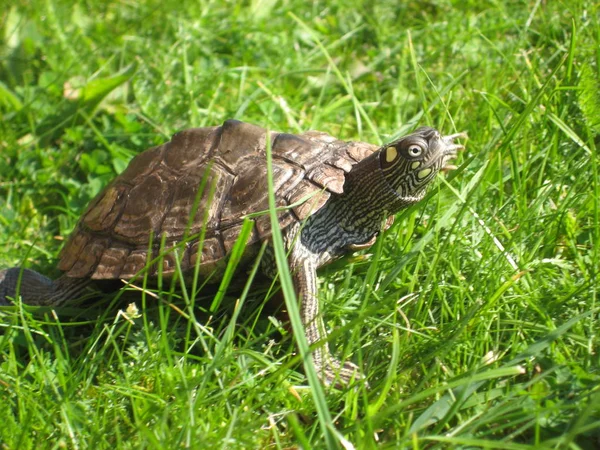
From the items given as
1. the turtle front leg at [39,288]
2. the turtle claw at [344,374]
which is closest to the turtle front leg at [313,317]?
the turtle claw at [344,374]

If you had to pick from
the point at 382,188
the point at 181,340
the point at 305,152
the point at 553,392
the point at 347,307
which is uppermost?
the point at 305,152

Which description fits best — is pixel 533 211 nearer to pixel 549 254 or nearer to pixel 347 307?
pixel 549 254

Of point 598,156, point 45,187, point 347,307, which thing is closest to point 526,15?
point 598,156

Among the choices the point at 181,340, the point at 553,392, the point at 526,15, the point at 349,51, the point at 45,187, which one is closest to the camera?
the point at 553,392

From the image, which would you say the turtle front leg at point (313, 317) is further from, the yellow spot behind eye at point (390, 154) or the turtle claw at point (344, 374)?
the yellow spot behind eye at point (390, 154)

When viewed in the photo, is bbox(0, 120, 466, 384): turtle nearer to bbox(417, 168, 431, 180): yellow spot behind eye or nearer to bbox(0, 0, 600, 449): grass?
bbox(417, 168, 431, 180): yellow spot behind eye

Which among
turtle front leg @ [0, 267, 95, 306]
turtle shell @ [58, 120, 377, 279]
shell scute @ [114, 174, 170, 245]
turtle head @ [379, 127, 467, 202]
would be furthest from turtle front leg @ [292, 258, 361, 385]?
turtle front leg @ [0, 267, 95, 306]

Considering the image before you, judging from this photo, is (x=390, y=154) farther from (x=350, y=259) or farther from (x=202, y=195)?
(x=202, y=195)
